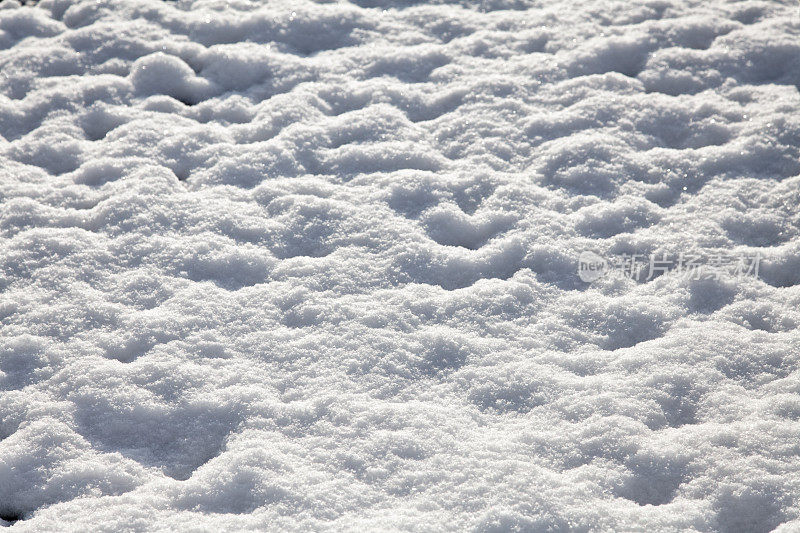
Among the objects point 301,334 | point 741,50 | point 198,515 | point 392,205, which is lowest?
point 198,515

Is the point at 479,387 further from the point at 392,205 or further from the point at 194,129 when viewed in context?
the point at 194,129

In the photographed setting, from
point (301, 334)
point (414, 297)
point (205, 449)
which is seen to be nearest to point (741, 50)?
point (414, 297)

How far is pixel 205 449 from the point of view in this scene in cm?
201

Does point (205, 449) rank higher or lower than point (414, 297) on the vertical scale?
lower

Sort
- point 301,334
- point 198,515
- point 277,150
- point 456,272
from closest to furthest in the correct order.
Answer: point 198,515 < point 301,334 < point 456,272 < point 277,150

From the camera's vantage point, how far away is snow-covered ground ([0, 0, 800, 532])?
192cm

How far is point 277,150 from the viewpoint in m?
2.87

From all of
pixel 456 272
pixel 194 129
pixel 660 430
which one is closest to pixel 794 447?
pixel 660 430

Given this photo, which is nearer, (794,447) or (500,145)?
(794,447)

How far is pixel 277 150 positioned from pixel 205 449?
1247mm

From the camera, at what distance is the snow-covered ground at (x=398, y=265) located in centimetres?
192

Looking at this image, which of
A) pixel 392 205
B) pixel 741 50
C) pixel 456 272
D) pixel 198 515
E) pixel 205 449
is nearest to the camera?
pixel 198 515

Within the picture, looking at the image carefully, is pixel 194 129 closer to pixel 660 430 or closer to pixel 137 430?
pixel 137 430

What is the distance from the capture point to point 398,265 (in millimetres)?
2486
